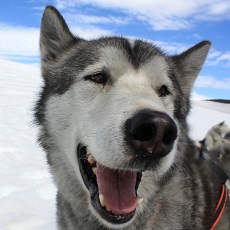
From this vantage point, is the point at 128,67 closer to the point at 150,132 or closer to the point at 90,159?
the point at 90,159

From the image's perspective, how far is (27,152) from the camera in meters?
4.86

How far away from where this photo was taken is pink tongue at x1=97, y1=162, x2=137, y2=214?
1.98 meters

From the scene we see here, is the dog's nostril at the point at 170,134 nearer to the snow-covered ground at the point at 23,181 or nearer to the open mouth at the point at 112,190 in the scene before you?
the open mouth at the point at 112,190

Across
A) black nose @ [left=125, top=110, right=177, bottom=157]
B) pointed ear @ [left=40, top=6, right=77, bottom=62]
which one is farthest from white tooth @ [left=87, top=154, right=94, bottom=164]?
pointed ear @ [left=40, top=6, right=77, bottom=62]

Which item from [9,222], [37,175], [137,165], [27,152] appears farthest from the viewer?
[27,152]

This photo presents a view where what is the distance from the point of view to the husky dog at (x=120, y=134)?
→ 5.86 feet

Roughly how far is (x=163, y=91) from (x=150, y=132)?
2.55 feet

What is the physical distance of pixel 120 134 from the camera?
1755mm

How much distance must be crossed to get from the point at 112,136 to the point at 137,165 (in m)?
0.19

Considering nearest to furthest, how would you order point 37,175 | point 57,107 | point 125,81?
1. point 125,81
2. point 57,107
3. point 37,175

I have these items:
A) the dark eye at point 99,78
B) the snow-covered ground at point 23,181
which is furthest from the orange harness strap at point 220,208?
the dark eye at point 99,78

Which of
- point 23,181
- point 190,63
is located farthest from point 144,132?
point 23,181

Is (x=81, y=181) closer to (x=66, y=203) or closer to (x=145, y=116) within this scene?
(x=66, y=203)

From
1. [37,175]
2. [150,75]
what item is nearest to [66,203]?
[150,75]
